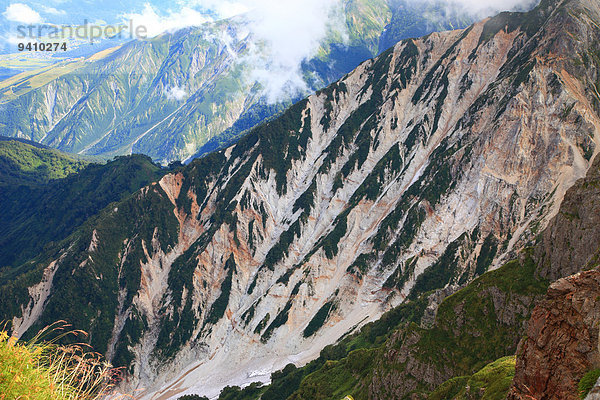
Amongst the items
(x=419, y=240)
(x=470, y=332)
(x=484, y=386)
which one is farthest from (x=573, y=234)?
(x=419, y=240)

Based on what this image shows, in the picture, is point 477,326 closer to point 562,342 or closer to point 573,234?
point 573,234

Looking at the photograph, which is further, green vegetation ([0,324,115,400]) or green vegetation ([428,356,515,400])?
green vegetation ([428,356,515,400])

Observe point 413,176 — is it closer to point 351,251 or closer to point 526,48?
point 351,251

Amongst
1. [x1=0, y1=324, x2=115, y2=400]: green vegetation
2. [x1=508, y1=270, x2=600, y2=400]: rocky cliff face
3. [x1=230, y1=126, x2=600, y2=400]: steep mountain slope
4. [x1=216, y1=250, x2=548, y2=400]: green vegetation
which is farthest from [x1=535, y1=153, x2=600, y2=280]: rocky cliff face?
[x1=0, y1=324, x2=115, y2=400]: green vegetation

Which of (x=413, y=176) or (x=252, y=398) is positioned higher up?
(x=413, y=176)

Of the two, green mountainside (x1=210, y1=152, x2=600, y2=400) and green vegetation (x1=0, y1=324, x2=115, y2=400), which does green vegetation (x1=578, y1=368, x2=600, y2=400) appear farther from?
green mountainside (x1=210, y1=152, x2=600, y2=400)

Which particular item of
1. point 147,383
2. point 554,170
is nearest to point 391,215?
point 554,170
